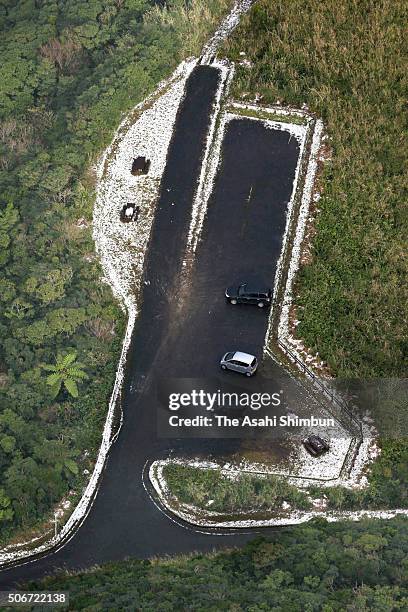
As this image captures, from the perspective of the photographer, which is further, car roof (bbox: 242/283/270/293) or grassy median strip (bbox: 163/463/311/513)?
car roof (bbox: 242/283/270/293)

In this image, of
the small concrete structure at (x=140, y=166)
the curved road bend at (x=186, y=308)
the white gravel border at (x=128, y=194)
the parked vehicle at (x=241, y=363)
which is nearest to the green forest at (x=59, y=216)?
the white gravel border at (x=128, y=194)

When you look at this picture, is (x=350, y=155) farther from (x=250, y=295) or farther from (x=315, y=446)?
(x=315, y=446)

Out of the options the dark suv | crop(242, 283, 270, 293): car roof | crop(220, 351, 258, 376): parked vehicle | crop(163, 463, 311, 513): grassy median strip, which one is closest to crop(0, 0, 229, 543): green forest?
crop(163, 463, 311, 513): grassy median strip

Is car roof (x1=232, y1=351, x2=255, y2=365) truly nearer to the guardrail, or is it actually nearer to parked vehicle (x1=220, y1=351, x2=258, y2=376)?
parked vehicle (x1=220, y1=351, x2=258, y2=376)

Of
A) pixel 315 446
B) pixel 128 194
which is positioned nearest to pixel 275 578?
pixel 315 446

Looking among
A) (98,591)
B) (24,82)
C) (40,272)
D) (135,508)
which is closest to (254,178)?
(40,272)
